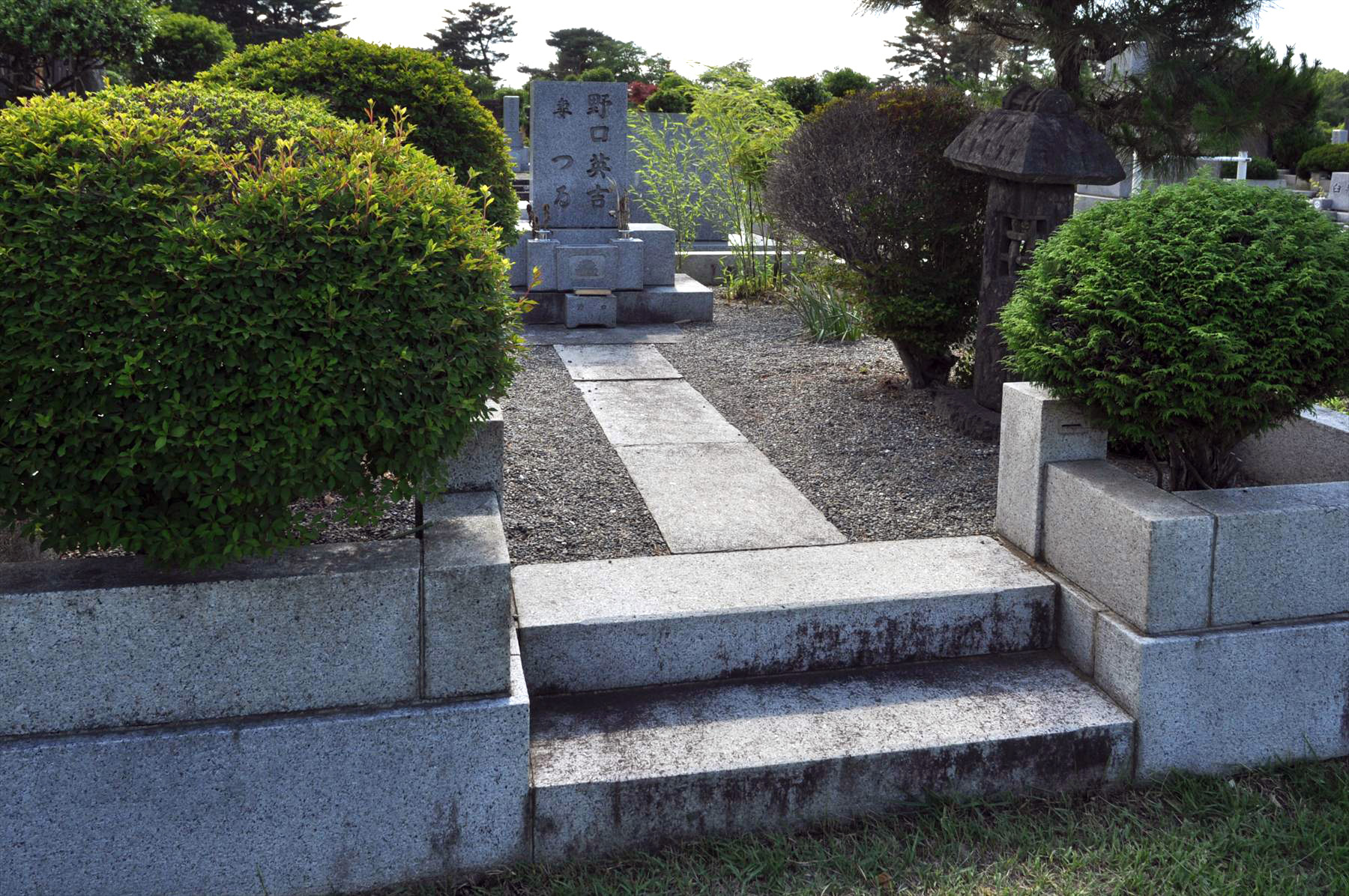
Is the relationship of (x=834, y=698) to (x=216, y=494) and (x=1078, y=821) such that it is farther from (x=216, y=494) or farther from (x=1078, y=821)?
(x=216, y=494)

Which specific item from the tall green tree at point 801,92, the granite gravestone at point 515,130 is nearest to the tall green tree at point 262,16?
the granite gravestone at point 515,130

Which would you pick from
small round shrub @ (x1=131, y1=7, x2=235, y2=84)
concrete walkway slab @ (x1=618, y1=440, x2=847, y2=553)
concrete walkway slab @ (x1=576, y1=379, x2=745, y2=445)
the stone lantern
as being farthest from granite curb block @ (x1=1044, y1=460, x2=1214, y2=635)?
small round shrub @ (x1=131, y1=7, x2=235, y2=84)

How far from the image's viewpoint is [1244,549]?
9.77 feet

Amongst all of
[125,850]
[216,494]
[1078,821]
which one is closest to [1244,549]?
[1078,821]

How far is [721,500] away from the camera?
171 inches

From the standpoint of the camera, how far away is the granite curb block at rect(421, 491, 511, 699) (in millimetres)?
2541

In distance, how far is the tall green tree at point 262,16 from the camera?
3478 cm

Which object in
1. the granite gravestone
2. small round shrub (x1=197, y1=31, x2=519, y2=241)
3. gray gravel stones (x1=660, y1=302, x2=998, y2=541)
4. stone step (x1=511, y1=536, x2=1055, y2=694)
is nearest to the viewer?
stone step (x1=511, y1=536, x2=1055, y2=694)

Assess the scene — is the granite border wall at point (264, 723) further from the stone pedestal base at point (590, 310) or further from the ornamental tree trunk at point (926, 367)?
the stone pedestal base at point (590, 310)

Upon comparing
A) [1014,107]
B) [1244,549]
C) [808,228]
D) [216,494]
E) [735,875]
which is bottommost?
[735,875]

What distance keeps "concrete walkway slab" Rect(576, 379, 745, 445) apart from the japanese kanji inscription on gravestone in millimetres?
3982

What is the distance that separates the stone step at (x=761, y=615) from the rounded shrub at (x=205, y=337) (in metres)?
0.74

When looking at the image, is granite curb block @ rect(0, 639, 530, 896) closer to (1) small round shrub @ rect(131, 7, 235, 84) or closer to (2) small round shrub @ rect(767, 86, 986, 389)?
(2) small round shrub @ rect(767, 86, 986, 389)

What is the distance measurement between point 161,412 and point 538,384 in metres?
4.33
